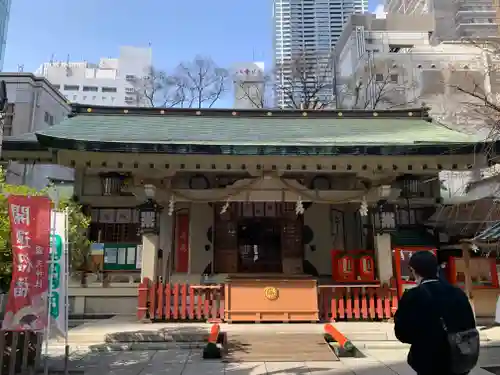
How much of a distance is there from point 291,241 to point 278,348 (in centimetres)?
610

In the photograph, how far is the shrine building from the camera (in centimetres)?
994

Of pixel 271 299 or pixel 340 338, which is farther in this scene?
pixel 271 299

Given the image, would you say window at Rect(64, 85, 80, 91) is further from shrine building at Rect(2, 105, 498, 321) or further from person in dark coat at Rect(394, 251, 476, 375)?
person in dark coat at Rect(394, 251, 476, 375)

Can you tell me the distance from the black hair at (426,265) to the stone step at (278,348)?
447 cm

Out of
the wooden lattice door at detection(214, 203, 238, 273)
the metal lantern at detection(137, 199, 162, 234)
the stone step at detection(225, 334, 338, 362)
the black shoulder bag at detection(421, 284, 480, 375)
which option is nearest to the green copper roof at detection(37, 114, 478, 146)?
the metal lantern at detection(137, 199, 162, 234)

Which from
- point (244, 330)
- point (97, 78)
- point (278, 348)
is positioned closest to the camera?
point (278, 348)

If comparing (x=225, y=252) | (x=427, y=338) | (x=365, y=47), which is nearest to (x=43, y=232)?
(x=427, y=338)

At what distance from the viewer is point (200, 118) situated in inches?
553

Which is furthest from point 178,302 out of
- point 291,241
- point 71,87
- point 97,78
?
point 97,78

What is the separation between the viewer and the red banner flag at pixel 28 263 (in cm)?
536

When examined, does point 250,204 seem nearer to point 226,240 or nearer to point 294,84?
point 226,240

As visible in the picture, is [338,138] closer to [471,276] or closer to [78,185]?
[471,276]

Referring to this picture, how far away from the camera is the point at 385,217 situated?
36.5 feet

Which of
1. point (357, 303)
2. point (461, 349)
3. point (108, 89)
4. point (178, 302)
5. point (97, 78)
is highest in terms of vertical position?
point (97, 78)
